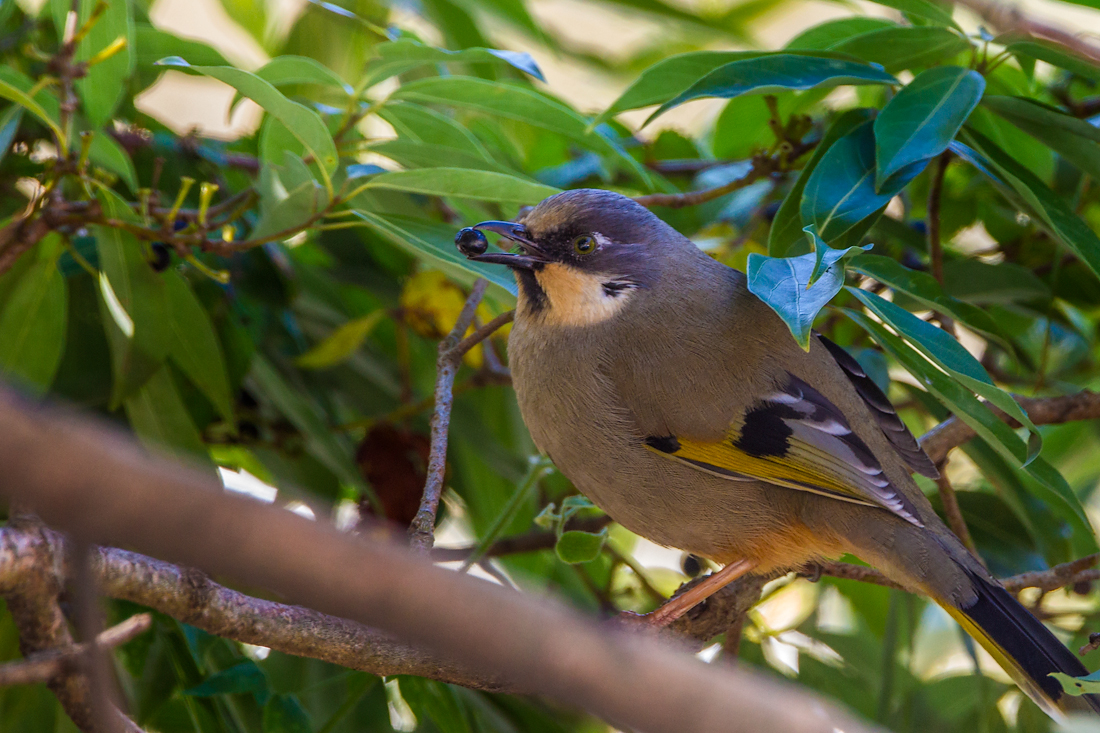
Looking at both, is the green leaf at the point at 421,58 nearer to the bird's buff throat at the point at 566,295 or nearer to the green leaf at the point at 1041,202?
the bird's buff throat at the point at 566,295

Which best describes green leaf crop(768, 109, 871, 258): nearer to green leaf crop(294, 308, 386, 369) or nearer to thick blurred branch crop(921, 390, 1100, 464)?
thick blurred branch crop(921, 390, 1100, 464)

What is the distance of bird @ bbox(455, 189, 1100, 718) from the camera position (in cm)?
220

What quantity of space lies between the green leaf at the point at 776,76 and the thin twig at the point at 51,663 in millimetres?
1521

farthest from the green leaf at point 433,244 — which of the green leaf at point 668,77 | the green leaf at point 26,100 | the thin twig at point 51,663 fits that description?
the thin twig at point 51,663

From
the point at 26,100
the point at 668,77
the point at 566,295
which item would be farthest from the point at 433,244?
the point at 26,100

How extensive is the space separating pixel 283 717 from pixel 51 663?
30.9 inches

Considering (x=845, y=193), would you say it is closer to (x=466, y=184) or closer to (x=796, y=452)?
(x=796, y=452)

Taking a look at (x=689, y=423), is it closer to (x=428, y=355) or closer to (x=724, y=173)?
(x=724, y=173)

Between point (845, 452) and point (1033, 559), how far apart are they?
3.70ft

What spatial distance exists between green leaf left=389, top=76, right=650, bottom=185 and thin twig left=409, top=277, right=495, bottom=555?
1.50 ft

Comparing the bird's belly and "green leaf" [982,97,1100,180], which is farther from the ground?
"green leaf" [982,97,1100,180]

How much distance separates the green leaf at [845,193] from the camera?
2113 millimetres

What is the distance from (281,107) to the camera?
211cm

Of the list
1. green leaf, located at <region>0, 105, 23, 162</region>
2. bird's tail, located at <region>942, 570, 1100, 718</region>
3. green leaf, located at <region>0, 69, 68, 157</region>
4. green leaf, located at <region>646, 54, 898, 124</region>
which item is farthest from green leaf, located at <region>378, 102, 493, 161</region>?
bird's tail, located at <region>942, 570, 1100, 718</region>
